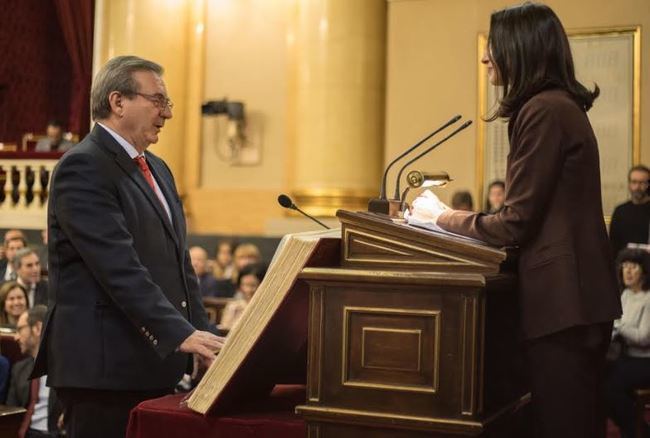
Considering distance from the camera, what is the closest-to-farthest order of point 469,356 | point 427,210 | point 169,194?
point 469,356, point 427,210, point 169,194

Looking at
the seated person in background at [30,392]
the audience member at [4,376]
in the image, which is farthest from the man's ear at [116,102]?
the audience member at [4,376]

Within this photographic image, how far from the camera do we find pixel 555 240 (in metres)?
1.97

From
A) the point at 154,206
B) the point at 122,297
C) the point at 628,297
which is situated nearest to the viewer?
the point at 122,297

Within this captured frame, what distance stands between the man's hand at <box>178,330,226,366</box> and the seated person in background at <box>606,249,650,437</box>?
3.70 m

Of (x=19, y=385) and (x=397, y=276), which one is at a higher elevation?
(x=397, y=276)

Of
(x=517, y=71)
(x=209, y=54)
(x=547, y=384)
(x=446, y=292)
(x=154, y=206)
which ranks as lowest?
(x=547, y=384)

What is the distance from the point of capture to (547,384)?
1.95 metres

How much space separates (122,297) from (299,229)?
6.96 m

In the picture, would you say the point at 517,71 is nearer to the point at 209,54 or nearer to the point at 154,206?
the point at 154,206

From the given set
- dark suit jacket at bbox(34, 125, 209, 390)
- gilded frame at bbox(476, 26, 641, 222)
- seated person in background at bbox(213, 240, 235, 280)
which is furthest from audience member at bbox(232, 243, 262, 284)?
dark suit jacket at bbox(34, 125, 209, 390)

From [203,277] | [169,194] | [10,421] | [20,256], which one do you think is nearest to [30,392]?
[10,421]

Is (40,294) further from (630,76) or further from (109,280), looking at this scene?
(109,280)

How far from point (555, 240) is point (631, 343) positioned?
401cm

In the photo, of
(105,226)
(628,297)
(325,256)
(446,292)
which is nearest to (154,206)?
Result: (105,226)
